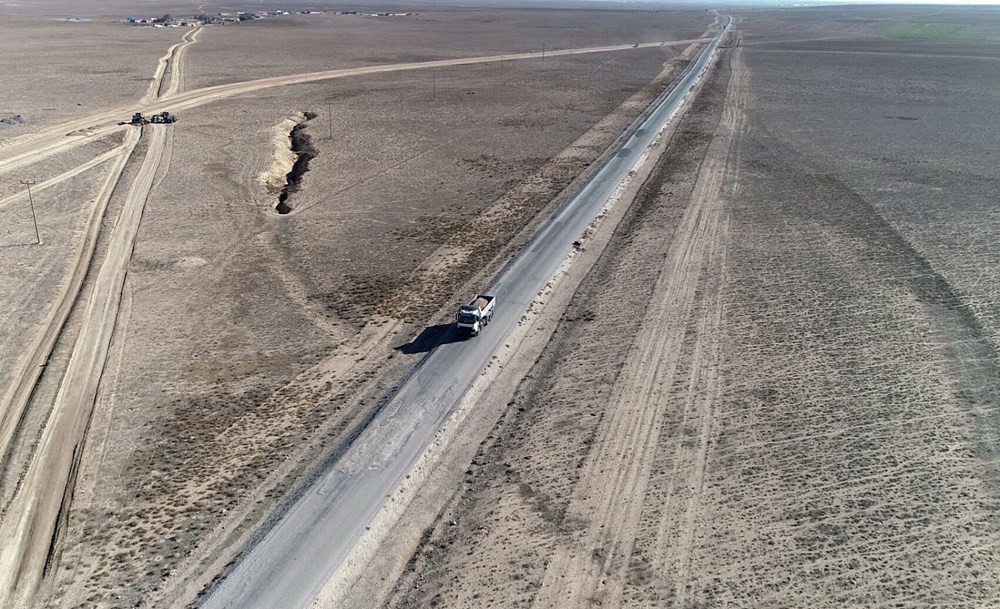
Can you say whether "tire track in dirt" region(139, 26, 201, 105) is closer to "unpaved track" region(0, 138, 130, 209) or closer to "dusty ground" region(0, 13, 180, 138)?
"dusty ground" region(0, 13, 180, 138)

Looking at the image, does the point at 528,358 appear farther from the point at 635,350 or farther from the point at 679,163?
the point at 679,163

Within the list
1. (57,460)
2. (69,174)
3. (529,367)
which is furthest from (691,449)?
(69,174)

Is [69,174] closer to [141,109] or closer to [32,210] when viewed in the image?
[32,210]

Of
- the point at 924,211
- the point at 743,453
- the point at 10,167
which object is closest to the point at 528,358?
the point at 743,453

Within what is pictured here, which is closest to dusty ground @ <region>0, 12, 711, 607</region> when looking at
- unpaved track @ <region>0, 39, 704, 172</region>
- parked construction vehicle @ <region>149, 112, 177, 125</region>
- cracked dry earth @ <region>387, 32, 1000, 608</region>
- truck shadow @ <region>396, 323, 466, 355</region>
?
truck shadow @ <region>396, 323, 466, 355</region>

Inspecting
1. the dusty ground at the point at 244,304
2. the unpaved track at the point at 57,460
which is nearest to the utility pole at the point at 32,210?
the dusty ground at the point at 244,304

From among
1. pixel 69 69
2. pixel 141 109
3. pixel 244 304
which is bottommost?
pixel 244 304
